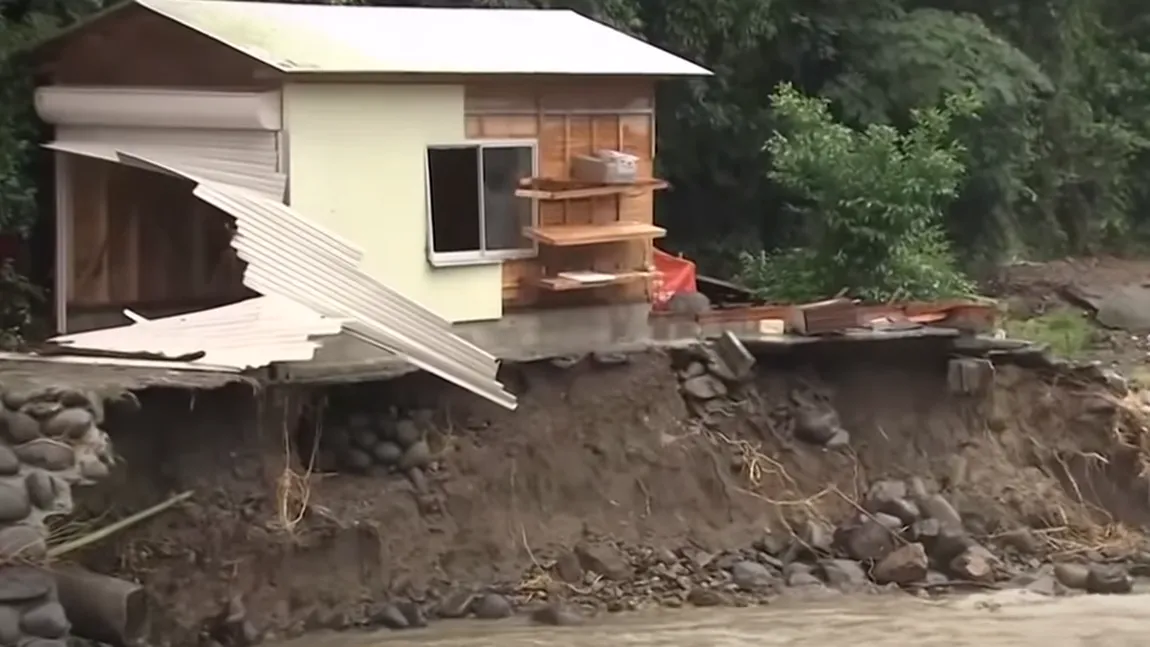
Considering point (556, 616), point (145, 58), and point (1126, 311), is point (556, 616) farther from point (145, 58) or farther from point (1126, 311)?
point (1126, 311)

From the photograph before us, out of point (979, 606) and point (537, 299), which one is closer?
point (979, 606)

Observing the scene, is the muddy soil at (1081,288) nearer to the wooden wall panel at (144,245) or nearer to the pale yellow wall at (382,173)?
the pale yellow wall at (382,173)

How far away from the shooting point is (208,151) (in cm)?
1250

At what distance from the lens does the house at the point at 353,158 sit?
12266mm

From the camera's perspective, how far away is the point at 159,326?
1145cm

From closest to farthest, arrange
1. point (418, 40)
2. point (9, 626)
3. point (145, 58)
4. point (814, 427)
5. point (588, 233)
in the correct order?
point (9, 626), point (145, 58), point (418, 40), point (588, 233), point (814, 427)

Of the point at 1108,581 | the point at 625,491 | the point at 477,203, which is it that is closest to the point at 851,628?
the point at 625,491

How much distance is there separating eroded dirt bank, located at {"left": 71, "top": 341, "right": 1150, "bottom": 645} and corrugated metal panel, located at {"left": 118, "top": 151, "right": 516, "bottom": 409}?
881mm

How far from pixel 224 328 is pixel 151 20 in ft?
9.58

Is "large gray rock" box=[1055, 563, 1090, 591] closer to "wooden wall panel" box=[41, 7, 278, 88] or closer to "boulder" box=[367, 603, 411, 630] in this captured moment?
"boulder" box=[367, 603, 411, 630]

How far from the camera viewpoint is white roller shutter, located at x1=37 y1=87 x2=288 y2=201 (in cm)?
1221

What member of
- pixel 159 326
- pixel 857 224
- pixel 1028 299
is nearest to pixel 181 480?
pixel 159 326

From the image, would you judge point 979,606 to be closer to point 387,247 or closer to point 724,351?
point 724,351

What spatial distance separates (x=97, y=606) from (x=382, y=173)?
4031 millimetres
